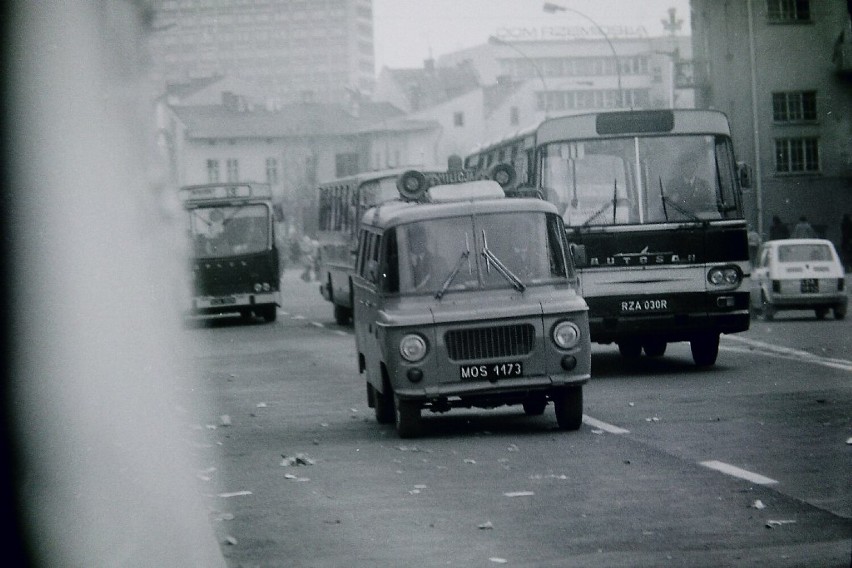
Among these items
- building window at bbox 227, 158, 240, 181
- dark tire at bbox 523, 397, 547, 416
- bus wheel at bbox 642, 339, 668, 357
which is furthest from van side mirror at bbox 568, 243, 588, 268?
building window at bbox 227, 158, 240, 181

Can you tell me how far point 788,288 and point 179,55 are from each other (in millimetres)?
14654

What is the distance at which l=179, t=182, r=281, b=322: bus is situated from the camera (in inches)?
1495

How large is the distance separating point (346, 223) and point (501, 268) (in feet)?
68.1

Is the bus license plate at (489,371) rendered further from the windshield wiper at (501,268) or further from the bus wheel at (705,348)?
the bus wheel at (705,348)

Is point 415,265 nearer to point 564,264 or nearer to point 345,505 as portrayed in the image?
point 564,264

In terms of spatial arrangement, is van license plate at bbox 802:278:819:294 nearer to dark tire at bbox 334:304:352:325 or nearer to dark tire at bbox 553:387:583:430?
dark tire at bbox 334:304:352:325

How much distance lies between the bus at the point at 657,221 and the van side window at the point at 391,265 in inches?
206

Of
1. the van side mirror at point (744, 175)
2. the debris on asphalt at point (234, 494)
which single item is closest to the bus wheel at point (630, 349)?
the van side mirror at point (744, 175)

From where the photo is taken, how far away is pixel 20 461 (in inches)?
541

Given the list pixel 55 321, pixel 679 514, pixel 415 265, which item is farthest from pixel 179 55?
pixel 679 514

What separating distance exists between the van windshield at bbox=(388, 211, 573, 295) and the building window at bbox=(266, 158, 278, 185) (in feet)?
293

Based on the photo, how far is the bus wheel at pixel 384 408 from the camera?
1532 centimetres

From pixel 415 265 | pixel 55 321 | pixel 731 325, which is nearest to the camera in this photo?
pixel 415 265

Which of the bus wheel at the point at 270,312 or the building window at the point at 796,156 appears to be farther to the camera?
the building window at the point at 796,156
